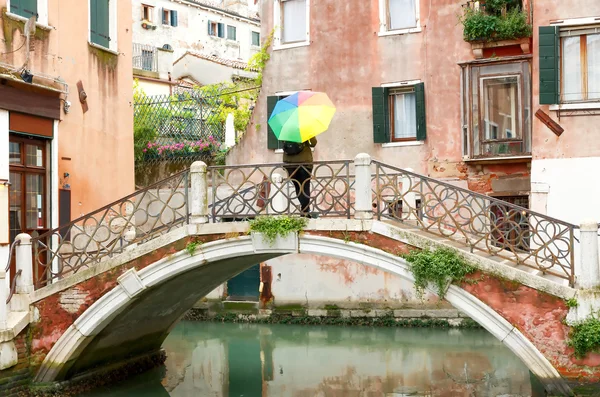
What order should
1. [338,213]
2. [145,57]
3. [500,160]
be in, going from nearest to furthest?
[338,213]
[500,160]
[145,57]

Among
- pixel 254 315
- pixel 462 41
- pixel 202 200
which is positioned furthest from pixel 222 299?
pixel 202 200

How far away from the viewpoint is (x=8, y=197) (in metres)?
11.4

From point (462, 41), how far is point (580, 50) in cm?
310

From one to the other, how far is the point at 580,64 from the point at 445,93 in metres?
3.34

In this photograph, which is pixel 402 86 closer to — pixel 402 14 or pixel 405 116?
pixel 405 116

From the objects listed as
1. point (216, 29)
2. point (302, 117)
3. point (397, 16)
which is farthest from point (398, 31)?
point (216, 29)

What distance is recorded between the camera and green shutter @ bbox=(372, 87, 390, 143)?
17750 mm

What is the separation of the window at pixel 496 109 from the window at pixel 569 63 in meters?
1.33

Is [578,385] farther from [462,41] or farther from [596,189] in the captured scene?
[462,41]

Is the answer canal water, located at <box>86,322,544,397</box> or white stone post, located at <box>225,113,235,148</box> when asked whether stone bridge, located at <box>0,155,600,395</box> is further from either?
white stone post, located at <box>225,113,235,148</box>

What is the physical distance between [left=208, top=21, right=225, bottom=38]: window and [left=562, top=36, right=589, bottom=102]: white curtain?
19.4m

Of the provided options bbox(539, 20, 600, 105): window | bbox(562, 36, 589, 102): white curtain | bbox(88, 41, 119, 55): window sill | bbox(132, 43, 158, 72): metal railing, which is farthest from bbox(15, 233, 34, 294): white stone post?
bbox(132, 43, 158, 72): metal railing

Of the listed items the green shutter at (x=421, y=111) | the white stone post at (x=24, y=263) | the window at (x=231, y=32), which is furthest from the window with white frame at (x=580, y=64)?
the window at (x=231, y=32)

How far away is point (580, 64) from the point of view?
47.7 feet
